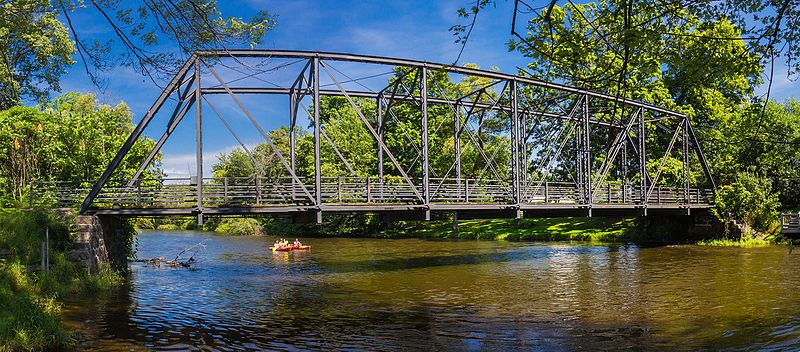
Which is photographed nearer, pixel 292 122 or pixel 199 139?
pixel 199 139

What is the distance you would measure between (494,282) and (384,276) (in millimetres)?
4649

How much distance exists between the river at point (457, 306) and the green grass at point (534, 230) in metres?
13.5

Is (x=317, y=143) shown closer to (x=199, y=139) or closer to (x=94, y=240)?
(x=199, y=139)

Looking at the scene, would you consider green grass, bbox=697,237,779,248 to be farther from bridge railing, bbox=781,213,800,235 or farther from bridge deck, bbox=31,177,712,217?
bridge deck, bbox=31,177,712,217

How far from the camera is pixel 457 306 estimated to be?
1675cm

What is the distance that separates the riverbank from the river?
2.27ft

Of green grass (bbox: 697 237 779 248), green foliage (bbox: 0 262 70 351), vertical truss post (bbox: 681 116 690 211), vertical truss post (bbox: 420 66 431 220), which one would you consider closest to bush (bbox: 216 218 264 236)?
vertical truss post (bbox: 420 66 431 220)

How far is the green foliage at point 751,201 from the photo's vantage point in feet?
115

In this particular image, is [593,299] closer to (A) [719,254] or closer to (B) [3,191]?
(A) [719,254]

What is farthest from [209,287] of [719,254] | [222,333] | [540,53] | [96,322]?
[719,254]

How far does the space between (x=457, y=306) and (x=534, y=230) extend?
31.6 metres

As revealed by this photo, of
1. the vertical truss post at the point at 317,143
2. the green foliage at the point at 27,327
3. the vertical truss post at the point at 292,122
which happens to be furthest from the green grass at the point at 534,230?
the green foliage at the point at 27,327

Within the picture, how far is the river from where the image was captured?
12.7 m

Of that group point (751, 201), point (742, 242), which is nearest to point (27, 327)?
point (742, 242)
